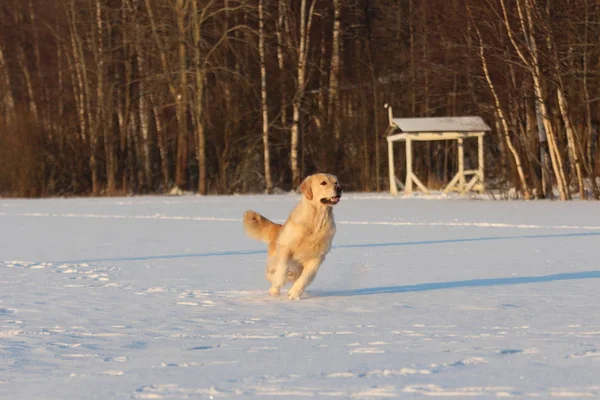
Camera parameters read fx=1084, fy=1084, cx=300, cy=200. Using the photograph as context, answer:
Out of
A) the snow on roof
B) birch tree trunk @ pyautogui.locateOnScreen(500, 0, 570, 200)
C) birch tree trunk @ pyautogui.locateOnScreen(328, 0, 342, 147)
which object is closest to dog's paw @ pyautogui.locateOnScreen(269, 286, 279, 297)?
birch tree trunk @ pyautogui.locateOnScreen(500, 0, 570, 200)

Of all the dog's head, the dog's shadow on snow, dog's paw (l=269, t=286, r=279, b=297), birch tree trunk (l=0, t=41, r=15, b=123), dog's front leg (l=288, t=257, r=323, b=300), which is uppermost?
birch tree trunk (l=0, t=41, r=15, b=123)

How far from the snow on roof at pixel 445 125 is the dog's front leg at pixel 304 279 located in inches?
837

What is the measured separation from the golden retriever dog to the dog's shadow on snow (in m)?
0.33

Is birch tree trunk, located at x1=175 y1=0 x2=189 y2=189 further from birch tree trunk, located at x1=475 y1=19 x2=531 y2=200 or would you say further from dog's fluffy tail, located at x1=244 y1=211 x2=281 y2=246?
dog's fluffy tail, located at x1=244 y1=211 x2=281 y2=246

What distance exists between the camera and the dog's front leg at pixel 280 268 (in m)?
8.23

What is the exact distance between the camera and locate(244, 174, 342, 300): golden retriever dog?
8.14 meters

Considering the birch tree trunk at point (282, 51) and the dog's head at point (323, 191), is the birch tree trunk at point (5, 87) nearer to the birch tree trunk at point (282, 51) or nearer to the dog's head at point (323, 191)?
the birch tree trunk at point (282, 51)

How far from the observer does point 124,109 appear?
39.5 m

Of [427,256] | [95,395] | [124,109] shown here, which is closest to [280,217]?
[427,256]

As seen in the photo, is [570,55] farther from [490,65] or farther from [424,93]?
[424,93]

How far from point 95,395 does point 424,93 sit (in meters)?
33.0

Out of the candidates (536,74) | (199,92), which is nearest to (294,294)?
(536,74)

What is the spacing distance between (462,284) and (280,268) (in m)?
1.72

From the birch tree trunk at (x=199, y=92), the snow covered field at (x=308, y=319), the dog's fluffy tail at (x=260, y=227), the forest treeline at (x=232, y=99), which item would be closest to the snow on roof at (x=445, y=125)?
the forest treeline at (x=232, y=99)
